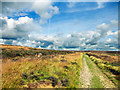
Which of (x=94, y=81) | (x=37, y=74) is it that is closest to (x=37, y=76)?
(x=37, y=74)

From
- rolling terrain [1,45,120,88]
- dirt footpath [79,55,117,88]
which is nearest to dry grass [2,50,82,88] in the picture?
rolling terrain [1,45,120,88]

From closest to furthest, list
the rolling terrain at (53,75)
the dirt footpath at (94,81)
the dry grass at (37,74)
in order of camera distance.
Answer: the dry grass at (37,74) < the rolling terrain at (53,75) < the dirt footpath at (94,81)

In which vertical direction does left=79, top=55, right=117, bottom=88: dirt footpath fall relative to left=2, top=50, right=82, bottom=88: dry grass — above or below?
below

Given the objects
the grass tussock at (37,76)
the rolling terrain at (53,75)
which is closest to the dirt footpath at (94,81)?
the rolling terrain at (53,75)

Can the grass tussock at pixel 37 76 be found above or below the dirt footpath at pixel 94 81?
above

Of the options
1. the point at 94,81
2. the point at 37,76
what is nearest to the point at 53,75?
the point at 37,76

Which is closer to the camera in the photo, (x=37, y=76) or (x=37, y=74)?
(x=37, y=76)

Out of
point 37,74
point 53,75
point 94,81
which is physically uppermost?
point 37,74

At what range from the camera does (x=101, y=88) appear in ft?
30.8

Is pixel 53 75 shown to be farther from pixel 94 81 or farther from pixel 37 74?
pixel 94 81

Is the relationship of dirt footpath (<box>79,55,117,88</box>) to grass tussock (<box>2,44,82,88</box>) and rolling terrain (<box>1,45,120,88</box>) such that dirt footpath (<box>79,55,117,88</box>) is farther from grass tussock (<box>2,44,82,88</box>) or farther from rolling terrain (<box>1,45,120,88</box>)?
grass tussock (<box>2,44,82,88</box>)

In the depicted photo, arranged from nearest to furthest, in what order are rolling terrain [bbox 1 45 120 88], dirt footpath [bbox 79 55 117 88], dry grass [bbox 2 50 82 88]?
dry grass [bbox 2 50 82 88] < rolling terrain [bbox 1 45 120 88] < dirt footpath [bbox 79 55 117 88]

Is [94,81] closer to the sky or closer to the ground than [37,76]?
closer to the ground

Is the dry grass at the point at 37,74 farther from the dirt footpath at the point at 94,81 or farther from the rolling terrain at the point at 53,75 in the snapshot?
the dirt footpath at the point at 94,81
